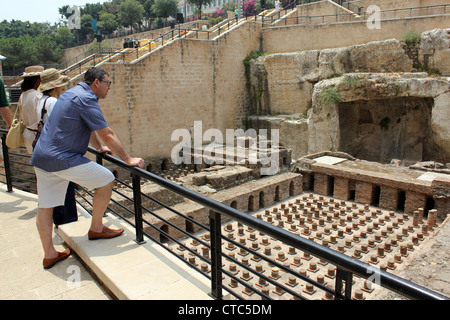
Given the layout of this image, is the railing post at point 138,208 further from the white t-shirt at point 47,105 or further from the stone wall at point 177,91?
the stone wall at point 177,91

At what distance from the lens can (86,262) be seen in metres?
3.47

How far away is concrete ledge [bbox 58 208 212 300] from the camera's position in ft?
9.29

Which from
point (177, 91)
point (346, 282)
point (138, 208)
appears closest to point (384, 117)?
point (177, 91)

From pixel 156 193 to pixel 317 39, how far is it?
1312 cm

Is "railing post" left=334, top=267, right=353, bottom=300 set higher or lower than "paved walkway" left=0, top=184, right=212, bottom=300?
higher

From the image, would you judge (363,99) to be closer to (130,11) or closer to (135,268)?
(135,268)

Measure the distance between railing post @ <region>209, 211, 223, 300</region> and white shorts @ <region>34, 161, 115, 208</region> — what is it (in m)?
1.21

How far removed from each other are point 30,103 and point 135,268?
2436 millimetres

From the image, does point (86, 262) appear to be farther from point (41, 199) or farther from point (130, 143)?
point (130, 143)

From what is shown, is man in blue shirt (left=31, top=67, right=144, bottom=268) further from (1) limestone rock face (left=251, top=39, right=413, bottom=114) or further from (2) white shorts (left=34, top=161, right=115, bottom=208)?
(1) limestone rock face (left=251, top=39, right=413, bottom=114)

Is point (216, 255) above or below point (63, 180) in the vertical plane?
below

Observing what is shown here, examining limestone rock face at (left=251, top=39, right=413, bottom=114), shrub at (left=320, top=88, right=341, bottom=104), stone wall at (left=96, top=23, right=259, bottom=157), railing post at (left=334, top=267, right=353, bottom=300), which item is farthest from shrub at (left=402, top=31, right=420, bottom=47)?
railing post at (left=334, top=267, right=353, bottom=300)

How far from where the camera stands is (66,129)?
323 centimetres
